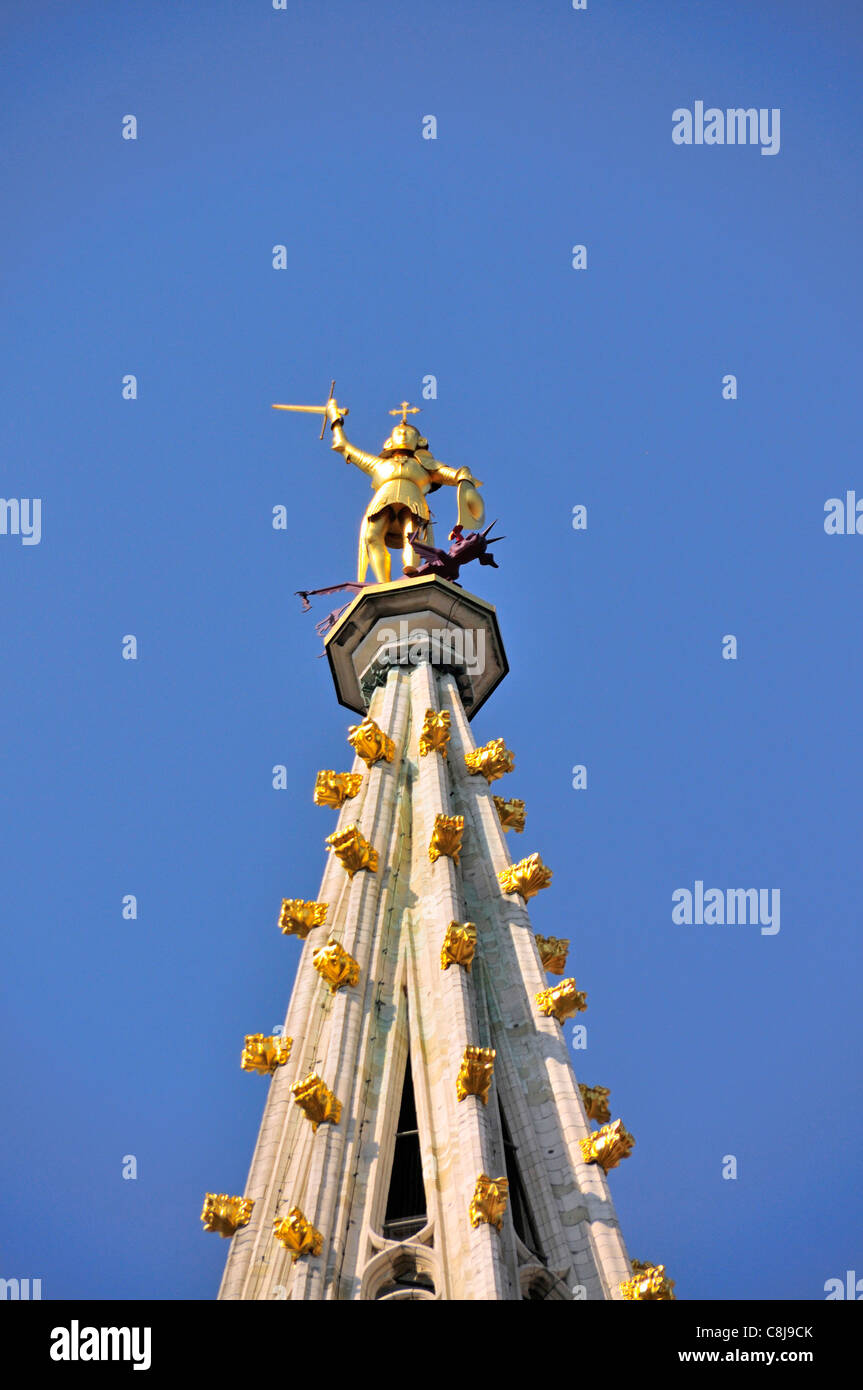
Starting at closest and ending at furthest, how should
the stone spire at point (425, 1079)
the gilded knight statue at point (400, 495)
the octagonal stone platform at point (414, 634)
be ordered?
the stone spire at point (425, 1079), the octagonal stone platform at point (414, 634), the gilded knight statue at point (400, 495)

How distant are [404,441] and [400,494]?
2.09 m

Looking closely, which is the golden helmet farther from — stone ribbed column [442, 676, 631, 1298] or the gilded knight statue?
stone ribbed column [442, 676, 631, 1298]

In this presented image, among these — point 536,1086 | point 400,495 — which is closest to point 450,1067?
point 536,1086

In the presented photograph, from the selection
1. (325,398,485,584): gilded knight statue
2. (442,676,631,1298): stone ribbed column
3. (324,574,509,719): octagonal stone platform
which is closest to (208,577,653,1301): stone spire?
(442,676,631,1298): stone ribbed column

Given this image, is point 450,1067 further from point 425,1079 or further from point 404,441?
point 404,441

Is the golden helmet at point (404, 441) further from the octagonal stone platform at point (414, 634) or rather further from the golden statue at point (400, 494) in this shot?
the octagonal stone platform at point (414, 634)

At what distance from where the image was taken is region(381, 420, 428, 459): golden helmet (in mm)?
44906

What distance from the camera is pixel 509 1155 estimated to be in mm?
28047

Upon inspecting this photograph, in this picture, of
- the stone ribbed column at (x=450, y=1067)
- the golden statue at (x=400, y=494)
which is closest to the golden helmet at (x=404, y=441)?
the golden statue at (x=400, y=494)

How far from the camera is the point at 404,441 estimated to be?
45.1 metres

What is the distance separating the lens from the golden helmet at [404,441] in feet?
147
